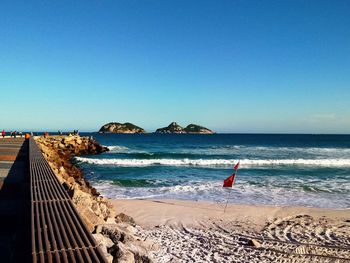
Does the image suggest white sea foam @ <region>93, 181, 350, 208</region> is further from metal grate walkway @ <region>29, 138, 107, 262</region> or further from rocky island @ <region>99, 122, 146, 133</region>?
rocky island @ <region>99, 122, 146, 133</region>

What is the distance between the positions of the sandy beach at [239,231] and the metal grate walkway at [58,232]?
2.45 meters

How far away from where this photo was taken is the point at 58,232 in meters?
4.25

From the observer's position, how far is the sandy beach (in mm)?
7797

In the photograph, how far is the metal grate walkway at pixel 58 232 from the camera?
11.5ft

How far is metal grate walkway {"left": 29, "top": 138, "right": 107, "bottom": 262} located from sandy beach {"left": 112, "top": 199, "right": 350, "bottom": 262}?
2.45m

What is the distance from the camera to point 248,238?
920cm

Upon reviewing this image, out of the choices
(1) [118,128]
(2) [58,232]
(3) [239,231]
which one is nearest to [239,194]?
(3) [239,231]

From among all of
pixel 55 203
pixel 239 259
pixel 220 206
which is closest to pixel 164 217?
pixel 220 206

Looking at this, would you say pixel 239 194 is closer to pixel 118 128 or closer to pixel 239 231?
pixel 239 231

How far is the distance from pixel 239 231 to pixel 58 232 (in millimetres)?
6835

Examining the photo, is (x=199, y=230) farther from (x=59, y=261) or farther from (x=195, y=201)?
(x=59, y=261)

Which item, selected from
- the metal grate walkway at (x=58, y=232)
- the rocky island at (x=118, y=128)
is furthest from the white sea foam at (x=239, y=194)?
the rocky island at (x=118, y=128)

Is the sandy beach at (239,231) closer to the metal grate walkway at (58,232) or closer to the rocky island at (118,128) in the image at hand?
the metal grate walkway at (58,232)

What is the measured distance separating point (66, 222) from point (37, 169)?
5616mm
